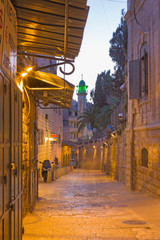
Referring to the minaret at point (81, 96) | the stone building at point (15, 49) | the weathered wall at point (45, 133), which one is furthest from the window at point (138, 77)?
the minaret at point (81, 96)

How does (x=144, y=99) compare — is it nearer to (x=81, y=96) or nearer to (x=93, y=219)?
(x=93, y=219)

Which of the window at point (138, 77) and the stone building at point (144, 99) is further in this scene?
the window at point (138, 77)

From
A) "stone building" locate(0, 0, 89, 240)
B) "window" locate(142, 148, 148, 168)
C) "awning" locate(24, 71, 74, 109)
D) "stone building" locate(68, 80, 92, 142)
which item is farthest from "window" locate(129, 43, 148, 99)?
"stone building" locate(68, 80, 92, 142)

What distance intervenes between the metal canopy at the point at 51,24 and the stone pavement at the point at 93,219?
4.03 meters

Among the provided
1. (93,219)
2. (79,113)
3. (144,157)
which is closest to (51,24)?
(93,219)

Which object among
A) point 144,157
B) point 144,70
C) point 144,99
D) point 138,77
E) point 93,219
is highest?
point 144,70

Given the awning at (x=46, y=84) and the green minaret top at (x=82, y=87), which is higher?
the green minaret top at (x=82, y=87)

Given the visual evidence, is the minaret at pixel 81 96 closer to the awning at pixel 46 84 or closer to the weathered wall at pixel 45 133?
the weathered wall at pixel 45 133

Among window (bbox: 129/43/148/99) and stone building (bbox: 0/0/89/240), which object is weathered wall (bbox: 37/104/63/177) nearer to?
window (bbox: 129/43/148/99)

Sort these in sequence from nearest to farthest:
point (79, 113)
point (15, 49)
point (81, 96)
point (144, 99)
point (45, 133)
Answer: point (15, 49)
point (144, 99)
point (45, 133)
point (79, 113)
point (81, 96)

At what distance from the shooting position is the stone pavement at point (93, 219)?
21.8ft

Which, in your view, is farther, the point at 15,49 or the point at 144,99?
the point at 144,99

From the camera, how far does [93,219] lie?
814 centimetres

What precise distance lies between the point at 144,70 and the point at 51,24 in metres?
8.93
